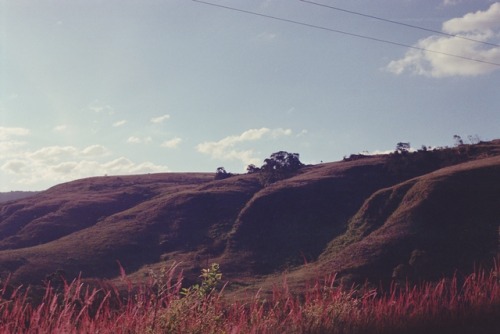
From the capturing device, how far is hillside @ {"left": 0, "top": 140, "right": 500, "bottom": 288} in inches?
1783

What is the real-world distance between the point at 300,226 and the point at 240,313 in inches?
2107

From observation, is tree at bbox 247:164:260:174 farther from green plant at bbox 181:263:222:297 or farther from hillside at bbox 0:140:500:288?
green plant at bbox 181:263:222:297

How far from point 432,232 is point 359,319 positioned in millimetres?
43230

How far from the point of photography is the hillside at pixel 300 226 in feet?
149

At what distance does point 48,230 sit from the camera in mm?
69938

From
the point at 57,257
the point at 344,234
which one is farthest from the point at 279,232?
the point at 57,257

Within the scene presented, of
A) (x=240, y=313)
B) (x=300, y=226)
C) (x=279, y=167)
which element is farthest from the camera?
(x=279, y=167)

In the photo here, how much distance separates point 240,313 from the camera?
21.2 feet

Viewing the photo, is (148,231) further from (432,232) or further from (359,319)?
(359,319)

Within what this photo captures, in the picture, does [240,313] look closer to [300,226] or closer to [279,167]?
[300,226]

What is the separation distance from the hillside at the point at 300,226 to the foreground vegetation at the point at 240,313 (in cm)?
3226

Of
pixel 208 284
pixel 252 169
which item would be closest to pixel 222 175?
pixel 252 169

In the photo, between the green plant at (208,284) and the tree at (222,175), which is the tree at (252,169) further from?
the green plant at (208,284)

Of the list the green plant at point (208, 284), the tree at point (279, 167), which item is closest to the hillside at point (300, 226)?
the tree at point (279, 167)
